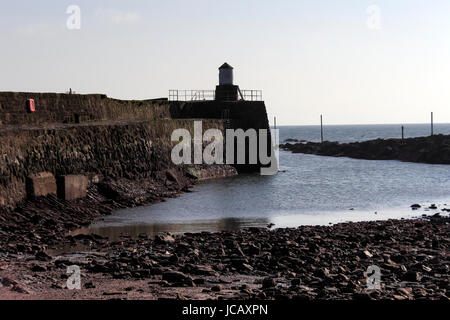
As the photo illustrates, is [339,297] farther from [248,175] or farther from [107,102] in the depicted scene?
[248,175]

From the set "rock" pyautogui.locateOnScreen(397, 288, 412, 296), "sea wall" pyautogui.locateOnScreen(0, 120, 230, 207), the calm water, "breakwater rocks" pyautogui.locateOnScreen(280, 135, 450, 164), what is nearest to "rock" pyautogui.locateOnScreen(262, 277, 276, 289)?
"rock" pyautogui.locateOnScreen(397, 288, 412, 296)

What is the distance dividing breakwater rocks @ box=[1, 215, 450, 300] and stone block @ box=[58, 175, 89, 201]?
17.2 ft

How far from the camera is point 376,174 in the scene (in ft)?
140

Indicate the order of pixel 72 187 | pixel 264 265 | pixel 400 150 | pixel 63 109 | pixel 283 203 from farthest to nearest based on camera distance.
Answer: pixel 400 150 < pixel 63 109 < pixel 283 203 < pixel 72 187 < pixel 264 265

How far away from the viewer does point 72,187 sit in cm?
2191

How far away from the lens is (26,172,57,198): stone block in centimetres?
2006

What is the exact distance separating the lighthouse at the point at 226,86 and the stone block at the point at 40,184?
26.3 metres

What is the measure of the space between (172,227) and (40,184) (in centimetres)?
440

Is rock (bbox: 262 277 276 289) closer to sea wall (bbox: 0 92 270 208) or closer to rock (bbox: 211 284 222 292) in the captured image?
rock (bbox: 211 284 222 292)

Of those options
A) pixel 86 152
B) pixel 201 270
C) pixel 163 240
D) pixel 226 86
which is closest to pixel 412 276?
pixel 201 270

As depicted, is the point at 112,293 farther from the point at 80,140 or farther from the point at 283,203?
the point at 283,203

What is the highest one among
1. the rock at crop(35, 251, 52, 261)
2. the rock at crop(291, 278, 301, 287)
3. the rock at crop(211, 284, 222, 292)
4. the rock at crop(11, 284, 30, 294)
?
the rock at crop(11, 284, 30, 294)
